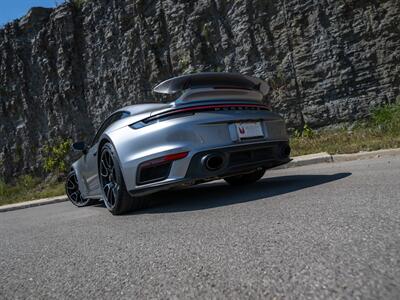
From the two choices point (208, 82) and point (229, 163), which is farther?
point (208, 82)

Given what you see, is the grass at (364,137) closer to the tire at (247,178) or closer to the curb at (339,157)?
the curb at (339,157)

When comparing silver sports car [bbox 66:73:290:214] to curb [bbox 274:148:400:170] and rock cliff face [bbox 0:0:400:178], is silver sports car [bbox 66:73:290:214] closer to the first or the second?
curb [bbox 274:148:400:170]

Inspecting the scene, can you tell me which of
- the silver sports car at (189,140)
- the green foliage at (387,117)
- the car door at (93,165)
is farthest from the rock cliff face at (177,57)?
the car door at (93,165)

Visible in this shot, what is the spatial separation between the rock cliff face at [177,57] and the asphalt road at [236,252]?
5989 millimetres

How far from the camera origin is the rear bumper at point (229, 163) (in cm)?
352

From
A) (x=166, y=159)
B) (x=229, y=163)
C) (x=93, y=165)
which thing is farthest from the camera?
(x=93, y=165)

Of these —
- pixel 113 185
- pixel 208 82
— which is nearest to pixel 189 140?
pixel 208 82

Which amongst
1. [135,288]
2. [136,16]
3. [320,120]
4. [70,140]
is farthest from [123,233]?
[70,140]

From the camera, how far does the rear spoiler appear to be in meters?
3.86

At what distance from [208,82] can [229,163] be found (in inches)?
34.6

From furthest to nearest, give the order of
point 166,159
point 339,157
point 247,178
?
point 339,157
point 247,178
point 166,159

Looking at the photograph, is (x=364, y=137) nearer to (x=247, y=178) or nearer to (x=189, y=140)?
(x=247, y=178)

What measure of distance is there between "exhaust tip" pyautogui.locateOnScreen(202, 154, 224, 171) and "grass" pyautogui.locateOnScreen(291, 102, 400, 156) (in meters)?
3.28

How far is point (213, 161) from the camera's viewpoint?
3562 mm
